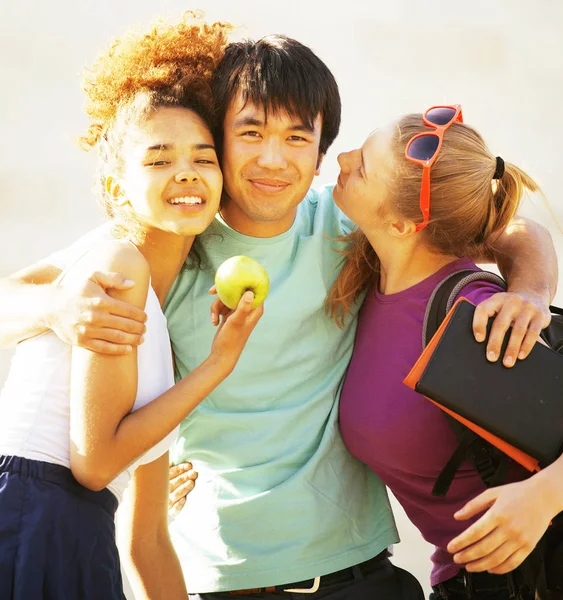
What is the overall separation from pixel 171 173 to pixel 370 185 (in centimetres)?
62

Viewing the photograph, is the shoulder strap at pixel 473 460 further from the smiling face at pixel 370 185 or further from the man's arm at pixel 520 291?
the smiling face at pixel 370 185

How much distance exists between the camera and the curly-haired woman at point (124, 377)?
222 cm

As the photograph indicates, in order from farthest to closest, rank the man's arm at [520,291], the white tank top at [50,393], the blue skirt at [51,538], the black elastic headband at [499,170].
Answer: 1. the black elastic headband at [499,170]
2. the man's arm at [520,291]
3. the white tank top at [50,393]
4. the blue skirt at [51,538]

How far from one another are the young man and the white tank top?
30 cm

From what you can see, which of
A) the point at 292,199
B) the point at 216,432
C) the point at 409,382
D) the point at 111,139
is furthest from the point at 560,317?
the point at 111,139

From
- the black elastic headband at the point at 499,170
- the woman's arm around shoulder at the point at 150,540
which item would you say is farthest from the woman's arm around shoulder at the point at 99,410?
the black elastic headband at the point at 499,170

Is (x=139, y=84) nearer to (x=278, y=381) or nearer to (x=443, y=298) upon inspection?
(x=278, y=381)

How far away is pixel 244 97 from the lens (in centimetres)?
294

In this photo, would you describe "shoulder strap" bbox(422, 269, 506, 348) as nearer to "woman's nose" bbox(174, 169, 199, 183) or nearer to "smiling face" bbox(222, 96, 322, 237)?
"smiling face" bbox(222, 96, 322, 237)

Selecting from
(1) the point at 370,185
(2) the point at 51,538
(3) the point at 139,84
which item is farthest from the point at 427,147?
(2) the point at 51,538

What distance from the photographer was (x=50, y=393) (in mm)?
2355

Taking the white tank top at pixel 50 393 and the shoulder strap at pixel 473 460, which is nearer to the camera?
the white tank top at pixel 50 393

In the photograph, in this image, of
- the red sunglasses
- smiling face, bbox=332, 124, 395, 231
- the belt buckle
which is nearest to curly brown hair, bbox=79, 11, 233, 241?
smiling face, bbox=332, 124, 395, 231

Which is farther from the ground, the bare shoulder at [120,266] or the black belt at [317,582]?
the bare shoulder at [120,266]
